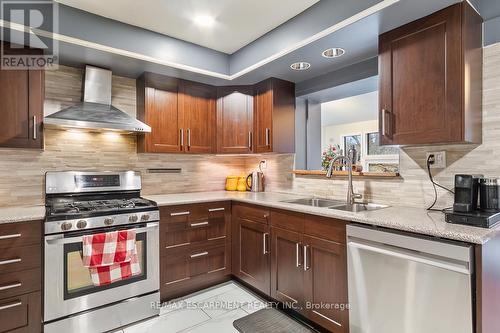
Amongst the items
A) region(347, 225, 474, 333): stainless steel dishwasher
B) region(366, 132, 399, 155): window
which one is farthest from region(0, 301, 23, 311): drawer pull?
region(366, 132, 399, 155): window

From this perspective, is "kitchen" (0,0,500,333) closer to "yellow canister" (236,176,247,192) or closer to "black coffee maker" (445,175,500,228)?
"black coffee maker" (445,175,500,228)

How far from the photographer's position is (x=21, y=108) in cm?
206

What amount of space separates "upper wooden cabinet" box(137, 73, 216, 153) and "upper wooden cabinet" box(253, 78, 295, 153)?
0.56 m

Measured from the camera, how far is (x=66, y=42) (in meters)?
2.03

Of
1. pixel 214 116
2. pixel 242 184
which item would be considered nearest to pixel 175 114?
pixel 214 116

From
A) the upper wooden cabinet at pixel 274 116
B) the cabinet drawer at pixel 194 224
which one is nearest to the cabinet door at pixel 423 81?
the upper wooden cabinet at pixel 274 116

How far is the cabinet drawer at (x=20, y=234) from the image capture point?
1.74 metres

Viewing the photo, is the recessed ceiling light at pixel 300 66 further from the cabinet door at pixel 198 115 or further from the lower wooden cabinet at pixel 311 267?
the lower wooden cabinet at pixel 311 267

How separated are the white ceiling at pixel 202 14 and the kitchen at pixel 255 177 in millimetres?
18

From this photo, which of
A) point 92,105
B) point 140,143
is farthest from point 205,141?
point 92,105

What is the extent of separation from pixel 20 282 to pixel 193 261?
4.17 feet

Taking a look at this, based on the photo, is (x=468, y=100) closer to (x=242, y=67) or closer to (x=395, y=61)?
(x=395, y=61)

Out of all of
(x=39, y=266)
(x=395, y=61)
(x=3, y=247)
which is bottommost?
(x=39, y=266)

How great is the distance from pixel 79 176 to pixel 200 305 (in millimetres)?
1636
